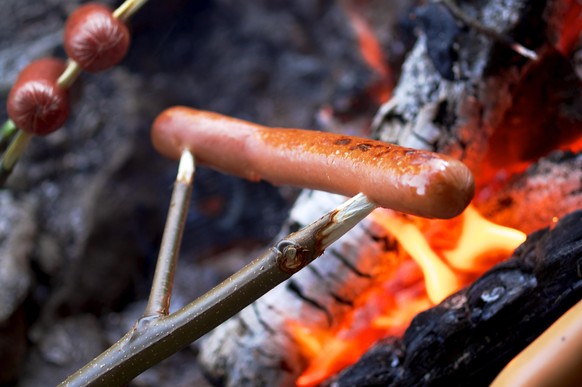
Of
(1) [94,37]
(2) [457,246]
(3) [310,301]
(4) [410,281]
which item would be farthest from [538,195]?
(1) [94,37]

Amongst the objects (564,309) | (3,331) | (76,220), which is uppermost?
(76,220)

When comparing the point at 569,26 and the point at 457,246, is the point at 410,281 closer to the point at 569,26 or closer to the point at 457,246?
the point at 457,246

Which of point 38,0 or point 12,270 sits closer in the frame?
point 12,270

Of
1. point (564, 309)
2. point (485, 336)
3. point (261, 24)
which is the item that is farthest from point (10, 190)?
point (564, 309)

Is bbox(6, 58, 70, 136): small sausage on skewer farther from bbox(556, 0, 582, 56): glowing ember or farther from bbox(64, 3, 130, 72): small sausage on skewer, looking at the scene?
bbox(556, 0, 582, 56): glowing ember

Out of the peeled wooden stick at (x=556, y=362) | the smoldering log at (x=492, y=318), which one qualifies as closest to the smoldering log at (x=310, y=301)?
the smoldering log at (x=492, y=318)

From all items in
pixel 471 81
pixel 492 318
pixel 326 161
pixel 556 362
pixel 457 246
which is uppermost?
pixel 471 81

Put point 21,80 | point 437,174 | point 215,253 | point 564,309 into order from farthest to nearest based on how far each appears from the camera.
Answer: point 215,253
point 21,80
point 564,309
point 437,174

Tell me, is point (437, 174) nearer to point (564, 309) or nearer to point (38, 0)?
point (564, 309)
